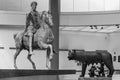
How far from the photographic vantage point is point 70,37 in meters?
30.9

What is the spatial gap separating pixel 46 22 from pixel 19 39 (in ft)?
4.63

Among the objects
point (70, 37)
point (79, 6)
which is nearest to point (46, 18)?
point (79, 6)

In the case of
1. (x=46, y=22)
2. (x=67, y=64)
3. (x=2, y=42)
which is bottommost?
(x=67, y=64)

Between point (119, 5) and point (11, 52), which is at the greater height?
point (119, 5)

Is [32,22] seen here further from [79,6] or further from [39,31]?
[79,6]

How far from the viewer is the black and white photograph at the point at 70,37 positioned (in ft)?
57.2

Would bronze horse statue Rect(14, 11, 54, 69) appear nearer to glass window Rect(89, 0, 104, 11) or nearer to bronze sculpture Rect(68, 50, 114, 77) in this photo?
bronze sculpture Rect(68, 50, 114, 77)

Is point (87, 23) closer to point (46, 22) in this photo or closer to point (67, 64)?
point (67, 64)

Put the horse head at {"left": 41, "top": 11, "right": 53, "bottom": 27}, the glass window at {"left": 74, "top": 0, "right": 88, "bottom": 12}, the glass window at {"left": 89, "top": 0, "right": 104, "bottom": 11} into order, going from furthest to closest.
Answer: the glass window at {"left": 74, "top": 0, "right": 88, "bottom": 12}
the glass window at {"left": 89, "top": 0, "right": 104, "bottom": 11}
the horse head at {"left": 41, "top": 11, "right": 53, "bottom": 27}

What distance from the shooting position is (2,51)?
2789cm

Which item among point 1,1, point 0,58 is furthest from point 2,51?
point 1,1

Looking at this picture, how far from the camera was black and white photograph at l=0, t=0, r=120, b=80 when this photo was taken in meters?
17.4

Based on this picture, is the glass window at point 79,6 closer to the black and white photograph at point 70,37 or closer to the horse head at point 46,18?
the black and white photograph at point 70,37

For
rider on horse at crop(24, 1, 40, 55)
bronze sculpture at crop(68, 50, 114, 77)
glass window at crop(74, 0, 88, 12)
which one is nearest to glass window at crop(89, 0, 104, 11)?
glass window at crop(74, 0, 88, 12)
